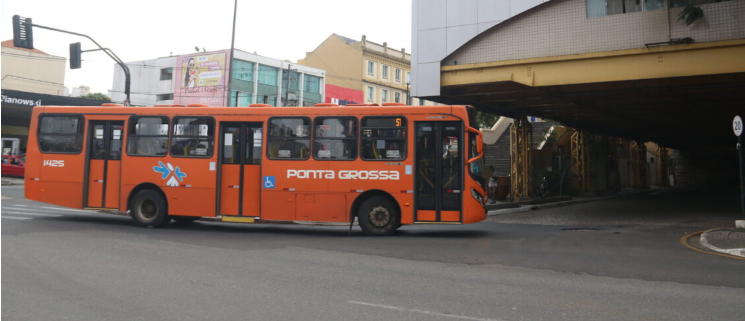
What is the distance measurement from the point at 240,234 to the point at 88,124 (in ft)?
16.4

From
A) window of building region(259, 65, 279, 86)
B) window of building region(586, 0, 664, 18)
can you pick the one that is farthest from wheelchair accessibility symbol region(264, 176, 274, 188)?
window of building region(259, 65, 279, 86)

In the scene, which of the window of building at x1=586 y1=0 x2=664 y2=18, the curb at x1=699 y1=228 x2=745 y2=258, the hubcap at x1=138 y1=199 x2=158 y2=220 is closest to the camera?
the curb at x1=699 y1=228 x2=745 y2=258

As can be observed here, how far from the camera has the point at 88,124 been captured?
14.3m

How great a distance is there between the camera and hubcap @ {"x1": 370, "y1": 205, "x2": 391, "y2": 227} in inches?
510

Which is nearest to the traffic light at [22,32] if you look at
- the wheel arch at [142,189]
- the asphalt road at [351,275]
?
the asphalt road at [351,275]

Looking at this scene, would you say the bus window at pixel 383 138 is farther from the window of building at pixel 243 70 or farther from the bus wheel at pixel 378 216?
the window of building at pixel 243 70

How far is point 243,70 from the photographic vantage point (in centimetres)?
5181

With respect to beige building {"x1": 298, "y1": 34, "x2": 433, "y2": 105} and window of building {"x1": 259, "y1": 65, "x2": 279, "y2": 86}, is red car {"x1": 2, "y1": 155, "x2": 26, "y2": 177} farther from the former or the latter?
beige building {"x1": 298, "y1": 34, "x2": 433, "y2": 105}

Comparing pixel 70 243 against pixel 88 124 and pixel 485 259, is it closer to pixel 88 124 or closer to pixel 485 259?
pixel 88 124

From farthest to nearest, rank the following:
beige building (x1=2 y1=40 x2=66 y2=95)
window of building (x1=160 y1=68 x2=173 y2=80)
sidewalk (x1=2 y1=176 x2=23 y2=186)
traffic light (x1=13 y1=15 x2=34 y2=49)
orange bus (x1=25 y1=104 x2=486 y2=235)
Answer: window of building (x1=160 y1=68 x2=173 y2=80) < beige building (x1=2 y1=40 x2=66 y2=95) < sidewalk (x1=2 y1=176 x2=23 y2=186) < traffic light (x1=13 y1=15 x2=34 y2=49) < orange bus (x1=25 y1=104 x2=486 y2=235)

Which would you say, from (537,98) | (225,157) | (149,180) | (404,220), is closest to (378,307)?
(404,220)

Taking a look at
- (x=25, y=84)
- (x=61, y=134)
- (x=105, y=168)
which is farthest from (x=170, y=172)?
(x=25, y=84)

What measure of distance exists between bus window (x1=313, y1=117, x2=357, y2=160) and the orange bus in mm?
23

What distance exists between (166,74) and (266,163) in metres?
45.7
